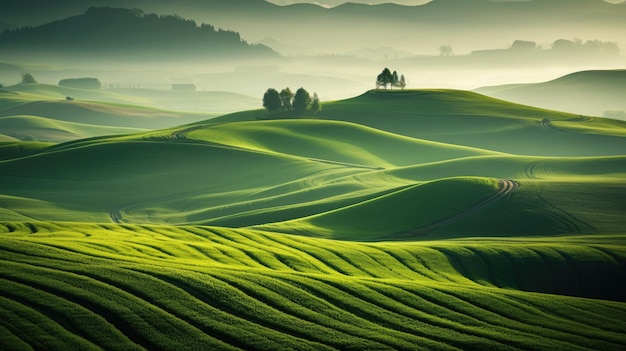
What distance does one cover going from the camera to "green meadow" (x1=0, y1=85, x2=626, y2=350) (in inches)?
1217

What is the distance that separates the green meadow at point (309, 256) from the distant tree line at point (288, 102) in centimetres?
5791

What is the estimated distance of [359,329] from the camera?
106ft

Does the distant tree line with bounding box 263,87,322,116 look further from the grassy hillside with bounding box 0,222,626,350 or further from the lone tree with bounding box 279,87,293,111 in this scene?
the grassy hillside with bounding box 0,222,626,350

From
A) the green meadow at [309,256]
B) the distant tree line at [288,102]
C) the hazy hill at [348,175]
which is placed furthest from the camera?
the distant tree line at [288,102]

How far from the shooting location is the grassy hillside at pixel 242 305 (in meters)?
29.5

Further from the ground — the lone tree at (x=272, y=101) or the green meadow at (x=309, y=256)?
the lone tree at (x=272, y=101)

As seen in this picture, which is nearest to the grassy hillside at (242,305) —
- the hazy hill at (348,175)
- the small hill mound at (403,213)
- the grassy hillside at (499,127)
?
the small hill mound at (403,213)

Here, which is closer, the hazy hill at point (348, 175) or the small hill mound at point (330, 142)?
the hazy hill at point (348, 175)

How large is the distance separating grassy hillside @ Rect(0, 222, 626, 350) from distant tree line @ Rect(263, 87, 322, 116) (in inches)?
5522

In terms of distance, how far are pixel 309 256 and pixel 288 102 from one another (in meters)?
143

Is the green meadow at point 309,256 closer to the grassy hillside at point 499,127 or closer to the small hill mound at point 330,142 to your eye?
the small hill mound at point 330,142

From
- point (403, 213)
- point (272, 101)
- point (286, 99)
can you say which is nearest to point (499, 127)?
point (286, 99)

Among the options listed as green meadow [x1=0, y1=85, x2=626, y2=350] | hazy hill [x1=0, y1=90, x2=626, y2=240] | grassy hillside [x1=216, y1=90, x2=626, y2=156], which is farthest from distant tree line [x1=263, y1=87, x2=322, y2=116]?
green meadow [x1=0, y1=85, x2=626, y2=350]

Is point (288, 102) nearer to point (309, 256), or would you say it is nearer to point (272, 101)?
point (272, 101)
